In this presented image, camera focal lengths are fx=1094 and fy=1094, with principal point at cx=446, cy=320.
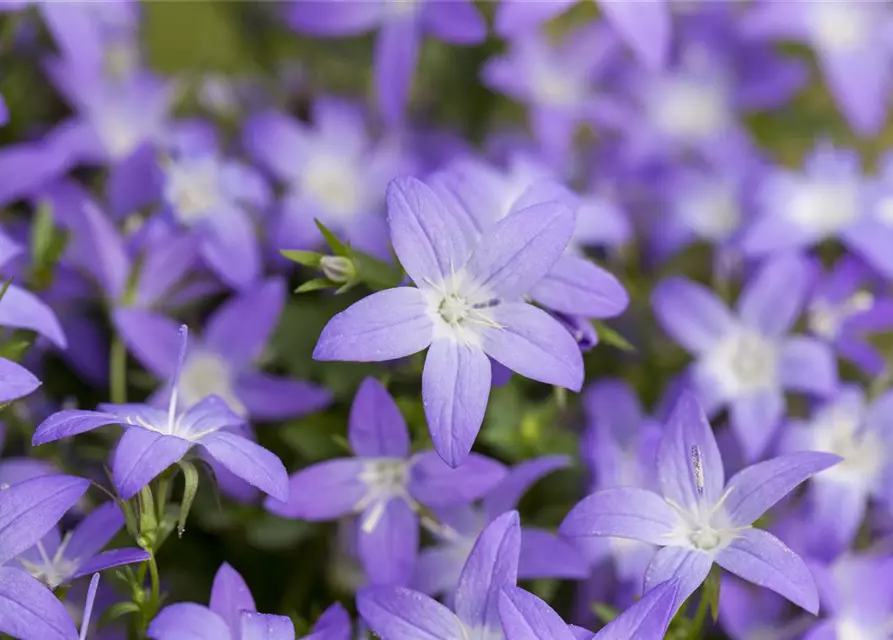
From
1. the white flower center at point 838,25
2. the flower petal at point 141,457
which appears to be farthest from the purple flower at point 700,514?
the white flower center at point 838,25

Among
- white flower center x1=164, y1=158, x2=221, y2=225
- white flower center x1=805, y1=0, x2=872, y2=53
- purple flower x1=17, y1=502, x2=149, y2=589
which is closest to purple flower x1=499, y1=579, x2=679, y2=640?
purple flower x1=17, y1=502, x2=149, y2=589

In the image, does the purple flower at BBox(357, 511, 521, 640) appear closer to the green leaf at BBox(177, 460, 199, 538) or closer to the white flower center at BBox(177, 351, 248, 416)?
the green leaf at BBox(177, 460, 199, 538)

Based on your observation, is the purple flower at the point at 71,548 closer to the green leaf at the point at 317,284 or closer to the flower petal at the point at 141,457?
the flower petal at the point at 141,457

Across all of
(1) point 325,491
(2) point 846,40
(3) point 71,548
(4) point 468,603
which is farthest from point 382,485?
(2) point 846,40

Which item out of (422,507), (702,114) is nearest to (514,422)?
(422,507)

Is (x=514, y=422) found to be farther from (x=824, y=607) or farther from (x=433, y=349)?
(x=824, y=607)

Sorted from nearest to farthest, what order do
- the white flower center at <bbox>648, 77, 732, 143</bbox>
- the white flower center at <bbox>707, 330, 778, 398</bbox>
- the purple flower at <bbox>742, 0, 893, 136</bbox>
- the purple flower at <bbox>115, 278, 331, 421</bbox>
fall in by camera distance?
the purple flower at <bbox>115, 278, 331, 421</bbox> → the white flower center at <bbox>707, 330, 778, 398</bbox> → the purple flower at <bbox>742, 0, 893, 136</bbox> → the white flower center at <bbox>648, 77, 732, 143</bbox>
